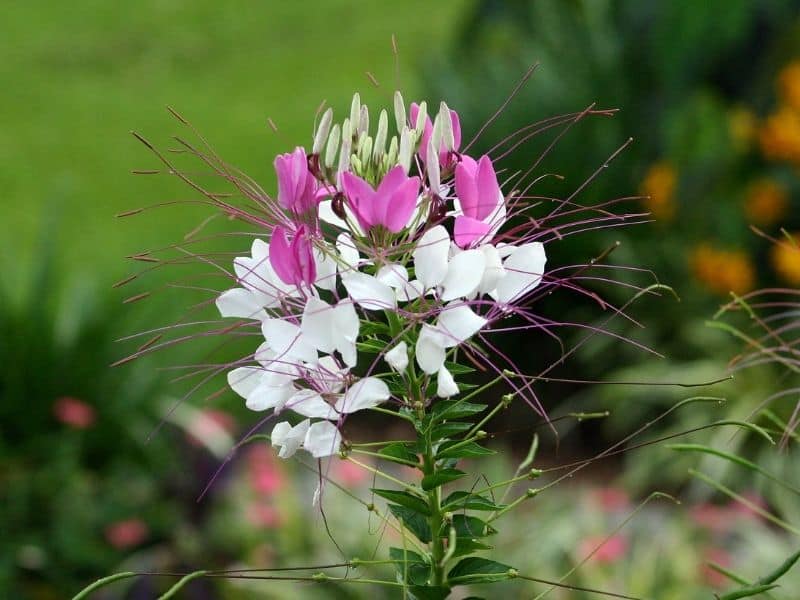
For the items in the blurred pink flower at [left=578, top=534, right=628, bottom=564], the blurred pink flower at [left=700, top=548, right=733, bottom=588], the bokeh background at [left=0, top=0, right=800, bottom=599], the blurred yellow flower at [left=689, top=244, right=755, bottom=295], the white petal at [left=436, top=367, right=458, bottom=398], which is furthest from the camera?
the blurred yellow flower at [left=689, top=244, right=755, bottom=295]

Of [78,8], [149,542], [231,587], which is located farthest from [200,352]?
[78,8]

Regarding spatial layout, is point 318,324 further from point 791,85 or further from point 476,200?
point 791,85

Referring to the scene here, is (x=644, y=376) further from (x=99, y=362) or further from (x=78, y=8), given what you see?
(x=78, y=8)

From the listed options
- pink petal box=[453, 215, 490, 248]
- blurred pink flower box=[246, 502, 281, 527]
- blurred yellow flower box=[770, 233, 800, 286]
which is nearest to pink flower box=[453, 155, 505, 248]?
pink petal box=[453, 215, 490, 248]

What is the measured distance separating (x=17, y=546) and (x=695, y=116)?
9.32ft

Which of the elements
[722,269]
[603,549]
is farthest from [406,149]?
[722,269]

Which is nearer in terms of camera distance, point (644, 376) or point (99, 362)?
point (99, 362)

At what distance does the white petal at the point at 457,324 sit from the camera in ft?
2.24

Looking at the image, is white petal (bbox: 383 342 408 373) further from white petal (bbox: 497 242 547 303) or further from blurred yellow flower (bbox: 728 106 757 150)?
blurred yellow flower (bbox: 728 106 757 150)

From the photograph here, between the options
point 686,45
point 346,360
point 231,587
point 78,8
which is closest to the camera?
point 346,360

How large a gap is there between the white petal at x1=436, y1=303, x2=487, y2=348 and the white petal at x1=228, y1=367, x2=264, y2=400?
0.48 ft

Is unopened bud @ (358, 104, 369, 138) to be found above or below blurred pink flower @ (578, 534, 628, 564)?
above

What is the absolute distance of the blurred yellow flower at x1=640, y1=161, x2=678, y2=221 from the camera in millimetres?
4281

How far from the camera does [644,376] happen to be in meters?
4.05
